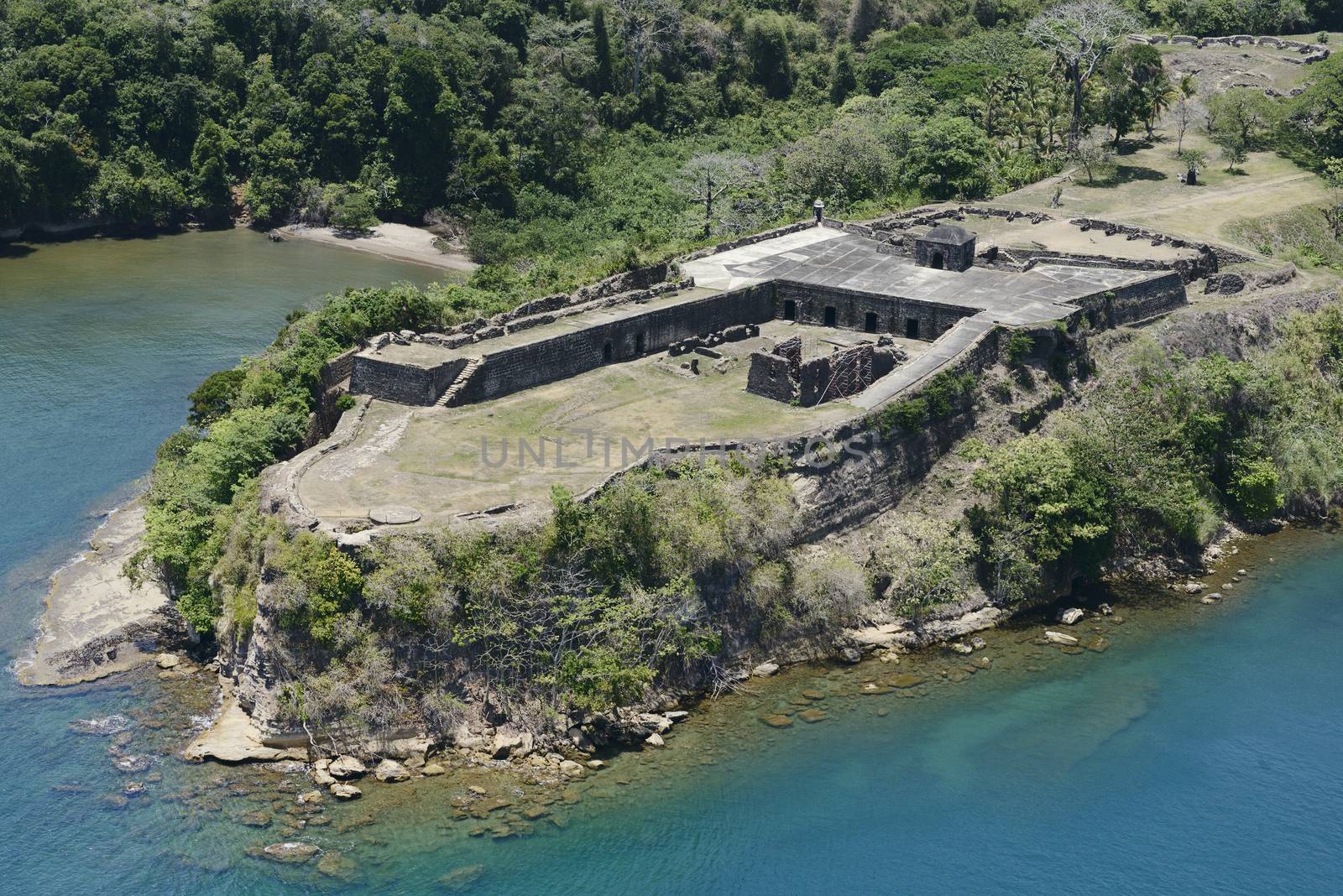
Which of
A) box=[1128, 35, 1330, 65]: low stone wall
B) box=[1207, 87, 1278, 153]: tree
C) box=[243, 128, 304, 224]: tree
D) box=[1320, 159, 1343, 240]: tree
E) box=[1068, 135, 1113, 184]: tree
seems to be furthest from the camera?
box=[1128, 35, 1330, 65]: low stone wall

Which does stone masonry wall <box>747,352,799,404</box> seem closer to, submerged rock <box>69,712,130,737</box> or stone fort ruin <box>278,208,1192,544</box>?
stone fort ruin <box>278,208,1192,544</box>

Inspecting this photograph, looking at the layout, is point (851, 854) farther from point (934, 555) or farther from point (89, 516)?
point (89, 516)

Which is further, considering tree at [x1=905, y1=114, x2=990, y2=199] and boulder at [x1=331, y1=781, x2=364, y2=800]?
tree at [x1=905, y1=114, x2=990, y2=199]

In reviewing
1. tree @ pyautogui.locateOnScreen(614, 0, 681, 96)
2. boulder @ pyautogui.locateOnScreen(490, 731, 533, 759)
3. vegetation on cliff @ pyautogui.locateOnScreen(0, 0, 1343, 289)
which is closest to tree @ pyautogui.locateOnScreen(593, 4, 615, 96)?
vegetation on cliff @ pyautogui.locateOnScreen(0, 0, 1343, 289)

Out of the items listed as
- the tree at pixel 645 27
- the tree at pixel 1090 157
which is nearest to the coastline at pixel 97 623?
the tree at pixel 1090 157

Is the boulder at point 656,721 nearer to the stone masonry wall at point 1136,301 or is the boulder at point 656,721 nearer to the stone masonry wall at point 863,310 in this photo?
the stone masonry wall at point 863,310

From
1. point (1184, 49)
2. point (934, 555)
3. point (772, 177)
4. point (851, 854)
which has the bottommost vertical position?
point (851, 854)

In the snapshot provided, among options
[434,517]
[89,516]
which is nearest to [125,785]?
[434,517]
